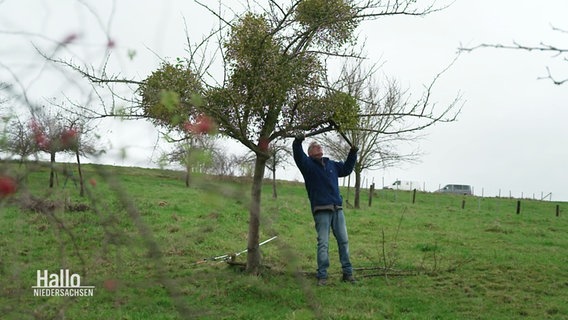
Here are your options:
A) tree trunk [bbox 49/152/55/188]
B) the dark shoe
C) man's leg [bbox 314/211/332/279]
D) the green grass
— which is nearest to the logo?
the green grass

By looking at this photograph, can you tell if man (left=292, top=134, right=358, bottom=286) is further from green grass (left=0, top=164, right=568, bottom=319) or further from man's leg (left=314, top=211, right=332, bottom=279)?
green grass (left=0, top=164, right=568, bottom=319)

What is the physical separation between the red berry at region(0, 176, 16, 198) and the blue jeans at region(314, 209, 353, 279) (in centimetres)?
623

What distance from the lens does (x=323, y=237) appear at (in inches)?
308

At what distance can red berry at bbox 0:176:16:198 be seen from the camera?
1.78 meters

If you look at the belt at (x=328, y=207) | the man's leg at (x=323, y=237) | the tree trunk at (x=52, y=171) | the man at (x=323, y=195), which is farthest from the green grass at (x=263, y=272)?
the belt at (x=328, y=207)

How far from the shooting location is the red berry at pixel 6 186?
1.78m

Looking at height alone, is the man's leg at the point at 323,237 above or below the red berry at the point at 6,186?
below

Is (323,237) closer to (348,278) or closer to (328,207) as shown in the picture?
(328,207)

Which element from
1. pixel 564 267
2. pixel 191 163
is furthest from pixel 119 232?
pixel 564 267

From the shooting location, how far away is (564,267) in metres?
10.1

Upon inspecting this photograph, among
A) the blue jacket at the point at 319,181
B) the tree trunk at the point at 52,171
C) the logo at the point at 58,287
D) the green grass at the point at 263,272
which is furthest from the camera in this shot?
the blue jacket at the point at 319,181

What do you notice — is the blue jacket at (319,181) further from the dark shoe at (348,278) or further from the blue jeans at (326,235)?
the dark shoe at (348,278)

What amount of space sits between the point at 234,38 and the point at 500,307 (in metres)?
4.76

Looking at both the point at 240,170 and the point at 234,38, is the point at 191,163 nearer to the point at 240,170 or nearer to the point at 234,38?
the point at 240,170
